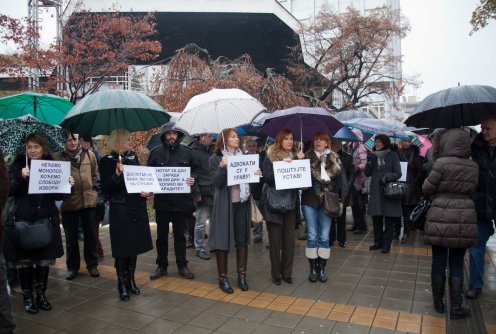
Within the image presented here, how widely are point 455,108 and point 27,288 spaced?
5.23 metres

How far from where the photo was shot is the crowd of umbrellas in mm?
4086

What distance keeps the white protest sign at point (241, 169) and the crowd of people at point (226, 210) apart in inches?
2.7

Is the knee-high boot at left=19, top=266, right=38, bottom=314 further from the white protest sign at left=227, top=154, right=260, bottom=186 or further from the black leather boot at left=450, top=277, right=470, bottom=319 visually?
the black leather boot at left=450, top=277, right=470, bottom=319

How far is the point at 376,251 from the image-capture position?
6.67 meters

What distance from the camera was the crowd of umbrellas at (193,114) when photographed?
4.09 metres

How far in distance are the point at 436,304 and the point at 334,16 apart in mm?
19459

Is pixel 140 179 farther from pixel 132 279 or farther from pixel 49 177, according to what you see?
pixel 132 279

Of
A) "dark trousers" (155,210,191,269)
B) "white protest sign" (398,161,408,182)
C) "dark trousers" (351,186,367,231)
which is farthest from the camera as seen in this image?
"dark trousers" (351,186,367,231)

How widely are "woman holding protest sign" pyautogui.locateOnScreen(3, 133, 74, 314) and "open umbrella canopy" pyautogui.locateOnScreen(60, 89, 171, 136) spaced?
47 cm

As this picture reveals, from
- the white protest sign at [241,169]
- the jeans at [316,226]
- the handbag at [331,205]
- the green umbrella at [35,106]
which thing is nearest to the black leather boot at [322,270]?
the jeans at [316,226]

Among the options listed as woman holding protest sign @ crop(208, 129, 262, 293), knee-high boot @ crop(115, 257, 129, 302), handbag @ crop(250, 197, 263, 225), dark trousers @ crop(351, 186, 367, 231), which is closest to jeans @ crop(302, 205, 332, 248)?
handbag @ crop(250, 197, 263, 225)

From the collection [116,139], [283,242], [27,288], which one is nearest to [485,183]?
[283,242]

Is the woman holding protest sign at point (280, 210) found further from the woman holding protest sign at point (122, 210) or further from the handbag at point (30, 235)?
the handbag at point (30, 235)

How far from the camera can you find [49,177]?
4.34 meters
